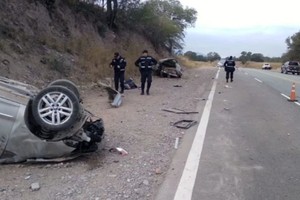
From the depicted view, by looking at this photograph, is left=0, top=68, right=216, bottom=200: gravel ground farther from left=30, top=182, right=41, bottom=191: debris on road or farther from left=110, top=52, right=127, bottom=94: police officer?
left=110, top=52, right=127, bottom=94: police officer

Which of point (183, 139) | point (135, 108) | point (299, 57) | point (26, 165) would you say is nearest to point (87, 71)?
point (135, 108)

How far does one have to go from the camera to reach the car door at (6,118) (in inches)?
233

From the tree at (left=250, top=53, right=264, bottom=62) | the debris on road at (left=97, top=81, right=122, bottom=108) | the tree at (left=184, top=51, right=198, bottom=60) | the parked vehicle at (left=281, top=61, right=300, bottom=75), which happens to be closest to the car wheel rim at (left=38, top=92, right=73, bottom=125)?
the debris on road at (left=97, top=81, right=122, bottom=108)

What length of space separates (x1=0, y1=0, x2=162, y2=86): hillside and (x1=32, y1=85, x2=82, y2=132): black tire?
792 cm

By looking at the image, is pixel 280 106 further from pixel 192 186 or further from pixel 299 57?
pixel 299 57

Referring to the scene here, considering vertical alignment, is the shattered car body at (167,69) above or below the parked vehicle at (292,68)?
above

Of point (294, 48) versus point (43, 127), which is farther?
point (294, 48)

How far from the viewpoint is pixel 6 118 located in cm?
595

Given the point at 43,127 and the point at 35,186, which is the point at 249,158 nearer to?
the point at 43,127

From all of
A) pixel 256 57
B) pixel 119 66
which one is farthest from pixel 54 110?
pixel 256 57

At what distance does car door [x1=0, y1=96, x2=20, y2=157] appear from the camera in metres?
5.91

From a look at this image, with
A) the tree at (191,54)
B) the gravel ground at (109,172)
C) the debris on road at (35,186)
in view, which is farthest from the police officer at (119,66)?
the tree at (191,54)

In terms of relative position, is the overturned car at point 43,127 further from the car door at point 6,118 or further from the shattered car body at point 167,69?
the shattered car body at point 167,69

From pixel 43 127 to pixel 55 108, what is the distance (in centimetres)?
35
